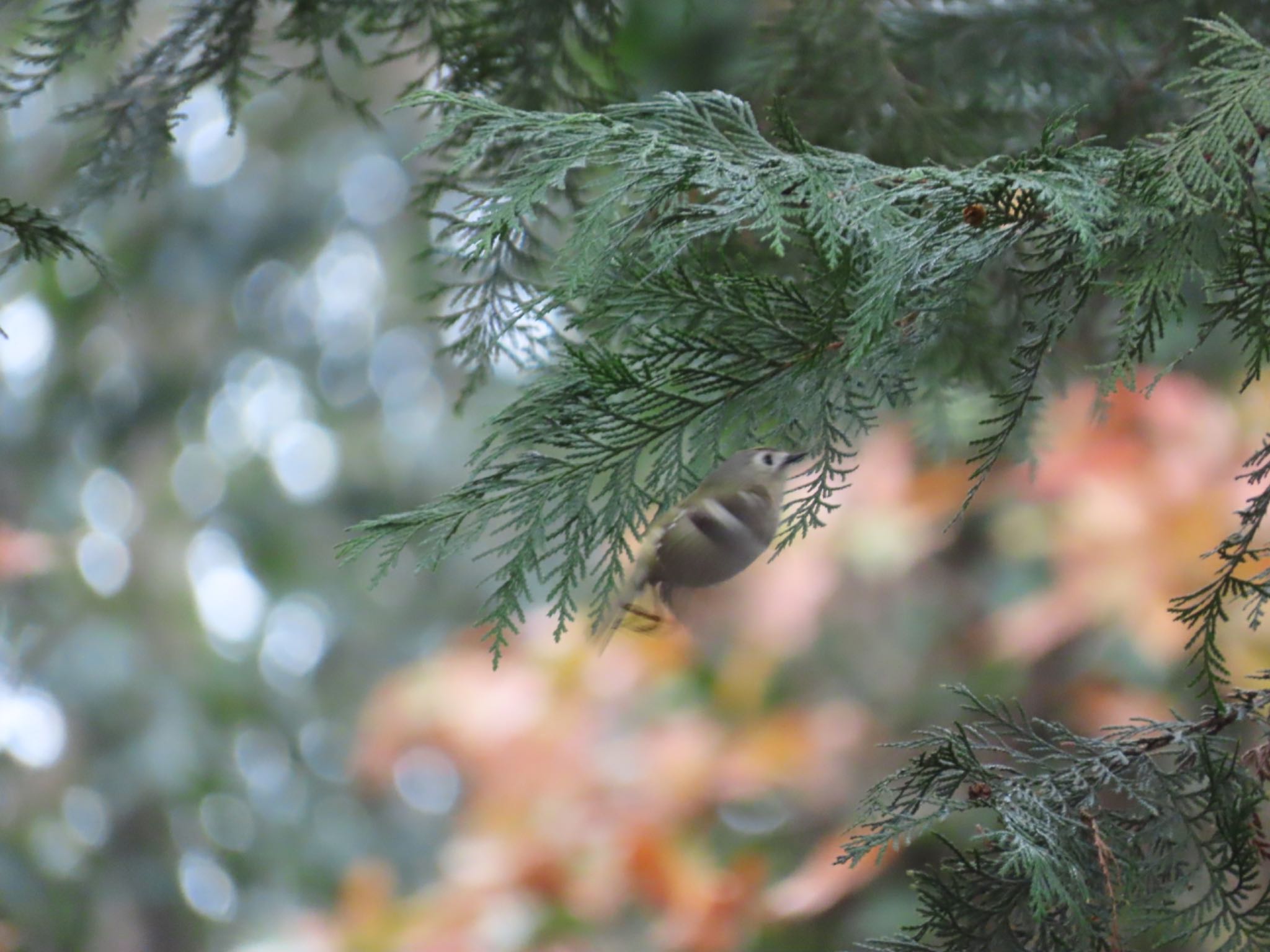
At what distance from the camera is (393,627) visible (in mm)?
3510

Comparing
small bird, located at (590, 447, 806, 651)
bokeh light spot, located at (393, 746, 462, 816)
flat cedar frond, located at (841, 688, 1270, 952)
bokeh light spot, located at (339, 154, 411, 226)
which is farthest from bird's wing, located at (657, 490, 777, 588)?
bokeh light spot, located at (339, 154, 411, 226)

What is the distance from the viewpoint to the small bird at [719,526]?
0.50 m

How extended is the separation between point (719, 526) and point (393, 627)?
3.13 metres

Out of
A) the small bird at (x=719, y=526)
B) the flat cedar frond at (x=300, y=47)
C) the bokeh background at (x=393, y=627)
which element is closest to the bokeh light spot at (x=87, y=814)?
the bokeh background at (x=393, y=627)

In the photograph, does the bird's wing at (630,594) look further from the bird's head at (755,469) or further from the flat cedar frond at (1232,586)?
the flat cedar frond at (1232,586)

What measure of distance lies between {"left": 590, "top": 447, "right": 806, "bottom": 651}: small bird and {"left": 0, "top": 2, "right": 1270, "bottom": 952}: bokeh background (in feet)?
1.08

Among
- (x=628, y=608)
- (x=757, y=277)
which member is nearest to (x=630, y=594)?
(x=628, y=608)

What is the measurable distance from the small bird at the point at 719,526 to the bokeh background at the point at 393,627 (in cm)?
33

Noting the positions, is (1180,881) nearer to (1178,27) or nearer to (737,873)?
(1178,27)

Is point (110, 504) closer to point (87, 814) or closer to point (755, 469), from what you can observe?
point (87, 814)

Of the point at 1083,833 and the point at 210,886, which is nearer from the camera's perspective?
the point at 1083,833

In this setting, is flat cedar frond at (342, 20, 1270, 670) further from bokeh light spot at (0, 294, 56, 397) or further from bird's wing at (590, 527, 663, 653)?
bokeh light spot at (0, 294, 56, 397)

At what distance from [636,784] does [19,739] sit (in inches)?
58.7

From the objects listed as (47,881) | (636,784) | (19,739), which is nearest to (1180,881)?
(636,784)
